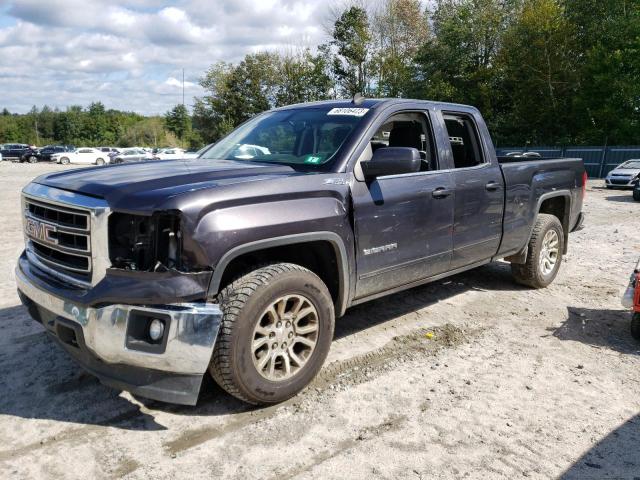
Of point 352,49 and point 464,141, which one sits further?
point 352,49

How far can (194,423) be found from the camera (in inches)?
124

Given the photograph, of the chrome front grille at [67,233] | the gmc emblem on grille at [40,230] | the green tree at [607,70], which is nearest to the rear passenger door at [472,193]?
the chrome front grille at [67,233]

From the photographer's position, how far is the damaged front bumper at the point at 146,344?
9.19 ft

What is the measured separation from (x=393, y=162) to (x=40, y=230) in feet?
7.65

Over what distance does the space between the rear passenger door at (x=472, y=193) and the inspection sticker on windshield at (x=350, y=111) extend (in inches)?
37.5

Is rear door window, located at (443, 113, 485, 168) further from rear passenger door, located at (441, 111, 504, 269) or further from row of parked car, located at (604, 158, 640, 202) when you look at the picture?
row of parked car, located at (604, 158, 640, 202)

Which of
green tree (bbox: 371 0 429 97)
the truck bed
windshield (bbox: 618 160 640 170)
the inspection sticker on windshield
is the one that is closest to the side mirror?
the inspection sticker on windshield

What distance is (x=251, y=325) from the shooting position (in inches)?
120

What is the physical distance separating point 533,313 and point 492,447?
2675mm

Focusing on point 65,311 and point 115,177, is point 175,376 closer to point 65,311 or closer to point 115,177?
point 65,311

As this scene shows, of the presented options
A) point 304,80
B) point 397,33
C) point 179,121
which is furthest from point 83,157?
point 179,121

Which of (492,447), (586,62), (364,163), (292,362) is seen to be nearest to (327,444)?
(292,362)

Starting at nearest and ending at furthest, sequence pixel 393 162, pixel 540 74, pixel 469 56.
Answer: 1. pixel 393 162
2. pixel 540 74
3. pixel 469 56

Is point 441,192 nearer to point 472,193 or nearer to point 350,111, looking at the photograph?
point 472,193
